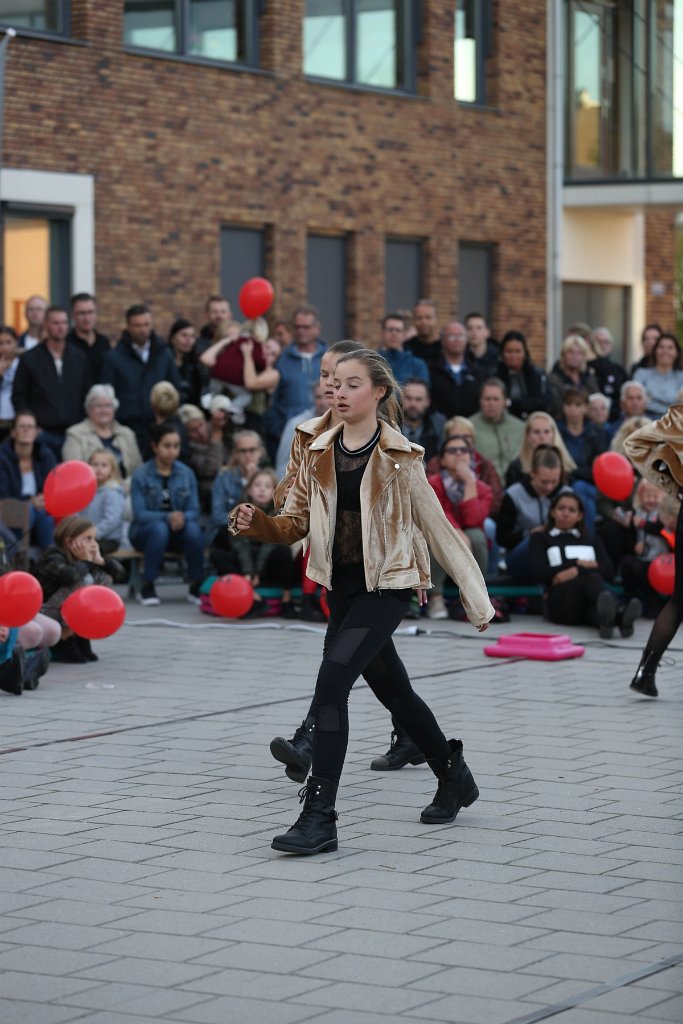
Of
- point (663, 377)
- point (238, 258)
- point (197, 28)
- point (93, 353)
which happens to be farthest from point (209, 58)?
point (663, 377)

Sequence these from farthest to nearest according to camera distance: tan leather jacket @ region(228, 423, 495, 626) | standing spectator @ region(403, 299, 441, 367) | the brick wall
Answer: the brick wall → standing spectator @ region(403, 299, 441, 367) → tan leather jacket @ region(228, 423, 495, 626)

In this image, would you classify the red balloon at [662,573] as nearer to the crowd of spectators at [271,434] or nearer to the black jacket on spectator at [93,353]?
the crowd of spectators at [271,434]

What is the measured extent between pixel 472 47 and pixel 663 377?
10.1m

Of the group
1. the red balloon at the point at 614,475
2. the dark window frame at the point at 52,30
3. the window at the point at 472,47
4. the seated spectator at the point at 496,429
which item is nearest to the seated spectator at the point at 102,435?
the seated spectator at the point at 496,429

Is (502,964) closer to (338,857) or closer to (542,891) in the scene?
(542,891)

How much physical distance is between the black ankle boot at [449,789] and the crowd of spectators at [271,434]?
6.01 m

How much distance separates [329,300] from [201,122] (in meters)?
3.34

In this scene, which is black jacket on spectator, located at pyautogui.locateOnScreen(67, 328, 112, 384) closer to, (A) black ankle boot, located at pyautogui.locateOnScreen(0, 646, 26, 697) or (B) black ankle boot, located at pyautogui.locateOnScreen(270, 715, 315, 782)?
(A) black ankle boot, located at pyautogui.locateOnScreen(0, 646, 26, 697)

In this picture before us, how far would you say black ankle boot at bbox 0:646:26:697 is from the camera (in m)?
10.1

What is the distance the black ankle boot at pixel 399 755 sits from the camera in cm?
810

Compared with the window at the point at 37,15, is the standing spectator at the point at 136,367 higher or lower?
lower

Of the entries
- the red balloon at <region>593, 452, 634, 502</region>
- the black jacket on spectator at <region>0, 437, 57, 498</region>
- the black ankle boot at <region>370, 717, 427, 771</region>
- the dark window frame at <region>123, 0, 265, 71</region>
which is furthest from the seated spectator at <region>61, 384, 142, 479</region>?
the black ankle boot at <region>370, 717, 427, 771</region>

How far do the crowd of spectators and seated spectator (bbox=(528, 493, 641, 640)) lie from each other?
0.02 m

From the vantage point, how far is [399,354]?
16219mm
